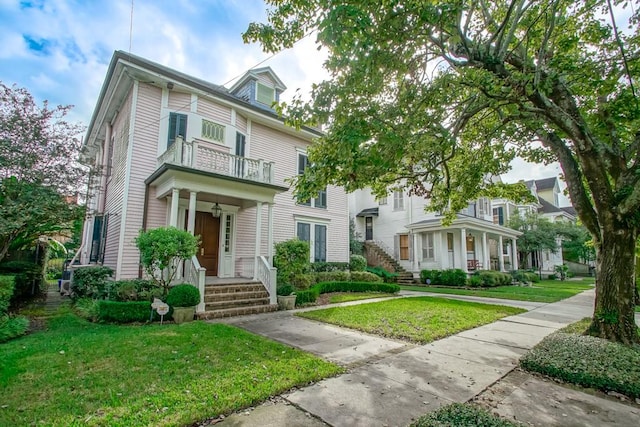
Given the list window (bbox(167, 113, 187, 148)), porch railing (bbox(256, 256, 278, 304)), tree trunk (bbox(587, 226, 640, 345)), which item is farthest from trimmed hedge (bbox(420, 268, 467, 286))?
window (bbox(167, 113, 187, 148))

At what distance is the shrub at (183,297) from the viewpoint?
7399 millimetres

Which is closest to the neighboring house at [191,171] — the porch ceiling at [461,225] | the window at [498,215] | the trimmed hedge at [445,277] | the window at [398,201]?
the trimmed hedge at [445,277]

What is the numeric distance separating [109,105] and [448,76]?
12.5 metres

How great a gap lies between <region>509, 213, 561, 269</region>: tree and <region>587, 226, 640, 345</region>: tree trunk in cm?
2229

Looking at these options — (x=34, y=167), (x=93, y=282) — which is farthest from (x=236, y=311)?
(x=34, y=167)

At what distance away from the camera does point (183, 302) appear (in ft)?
24.3

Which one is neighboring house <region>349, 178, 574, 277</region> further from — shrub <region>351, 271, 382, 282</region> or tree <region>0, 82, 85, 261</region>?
tree <region>0, 82, 85, 261</region>

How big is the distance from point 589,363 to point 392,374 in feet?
9.04

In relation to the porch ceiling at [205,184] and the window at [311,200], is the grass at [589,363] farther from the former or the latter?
the window at [311,200]

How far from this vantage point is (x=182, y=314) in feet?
24.1

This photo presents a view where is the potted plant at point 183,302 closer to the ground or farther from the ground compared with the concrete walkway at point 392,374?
farther from the ground

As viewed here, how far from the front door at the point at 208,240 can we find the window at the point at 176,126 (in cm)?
276

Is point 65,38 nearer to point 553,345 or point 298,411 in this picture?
point 298,411

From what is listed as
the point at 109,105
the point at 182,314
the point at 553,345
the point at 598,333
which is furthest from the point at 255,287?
the point at 109,105
